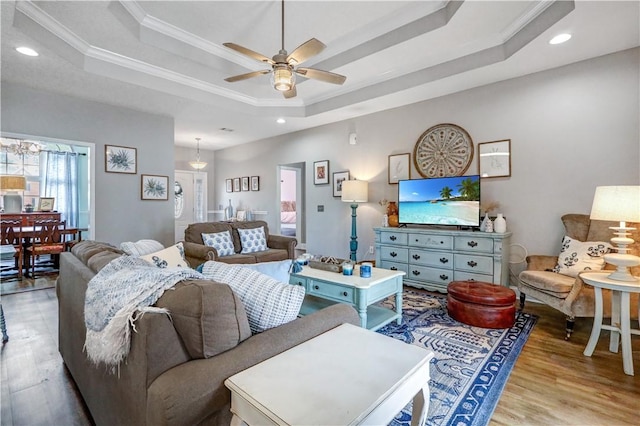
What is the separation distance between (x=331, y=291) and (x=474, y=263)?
6.42 feet

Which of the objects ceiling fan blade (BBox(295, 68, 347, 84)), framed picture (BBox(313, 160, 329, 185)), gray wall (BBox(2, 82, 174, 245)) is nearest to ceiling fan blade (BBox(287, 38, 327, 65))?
ceiling fan blade (BBox(295, 68, 347, 84))

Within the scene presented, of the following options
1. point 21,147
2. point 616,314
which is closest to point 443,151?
point 616,314

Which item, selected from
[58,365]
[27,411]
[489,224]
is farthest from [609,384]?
[58,365]

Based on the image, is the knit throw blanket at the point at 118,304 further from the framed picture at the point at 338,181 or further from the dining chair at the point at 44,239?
the dining chair at the point at 44,239

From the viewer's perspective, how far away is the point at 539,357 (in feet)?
7.36

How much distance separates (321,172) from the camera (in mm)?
5789

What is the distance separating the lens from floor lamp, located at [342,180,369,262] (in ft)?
15.7

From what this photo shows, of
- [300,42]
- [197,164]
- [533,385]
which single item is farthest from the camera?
[197,164]

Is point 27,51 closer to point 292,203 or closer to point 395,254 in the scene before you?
point 395,254

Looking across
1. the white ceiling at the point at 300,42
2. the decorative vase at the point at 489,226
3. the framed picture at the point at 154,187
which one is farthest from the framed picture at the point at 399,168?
the framed picture at the point at 154,187

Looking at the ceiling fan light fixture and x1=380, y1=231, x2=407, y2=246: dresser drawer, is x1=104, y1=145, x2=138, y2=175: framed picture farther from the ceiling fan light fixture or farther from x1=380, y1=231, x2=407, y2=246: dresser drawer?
x1=380, y1=231, x2=407, y2=246: dresser drawer

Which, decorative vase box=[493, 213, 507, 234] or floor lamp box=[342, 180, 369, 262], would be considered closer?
decorative vase box=[493, 213, 507, 234]

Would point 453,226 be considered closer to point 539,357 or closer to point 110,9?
point 539,357

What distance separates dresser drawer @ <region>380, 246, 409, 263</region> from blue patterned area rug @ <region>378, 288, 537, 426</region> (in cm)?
81
